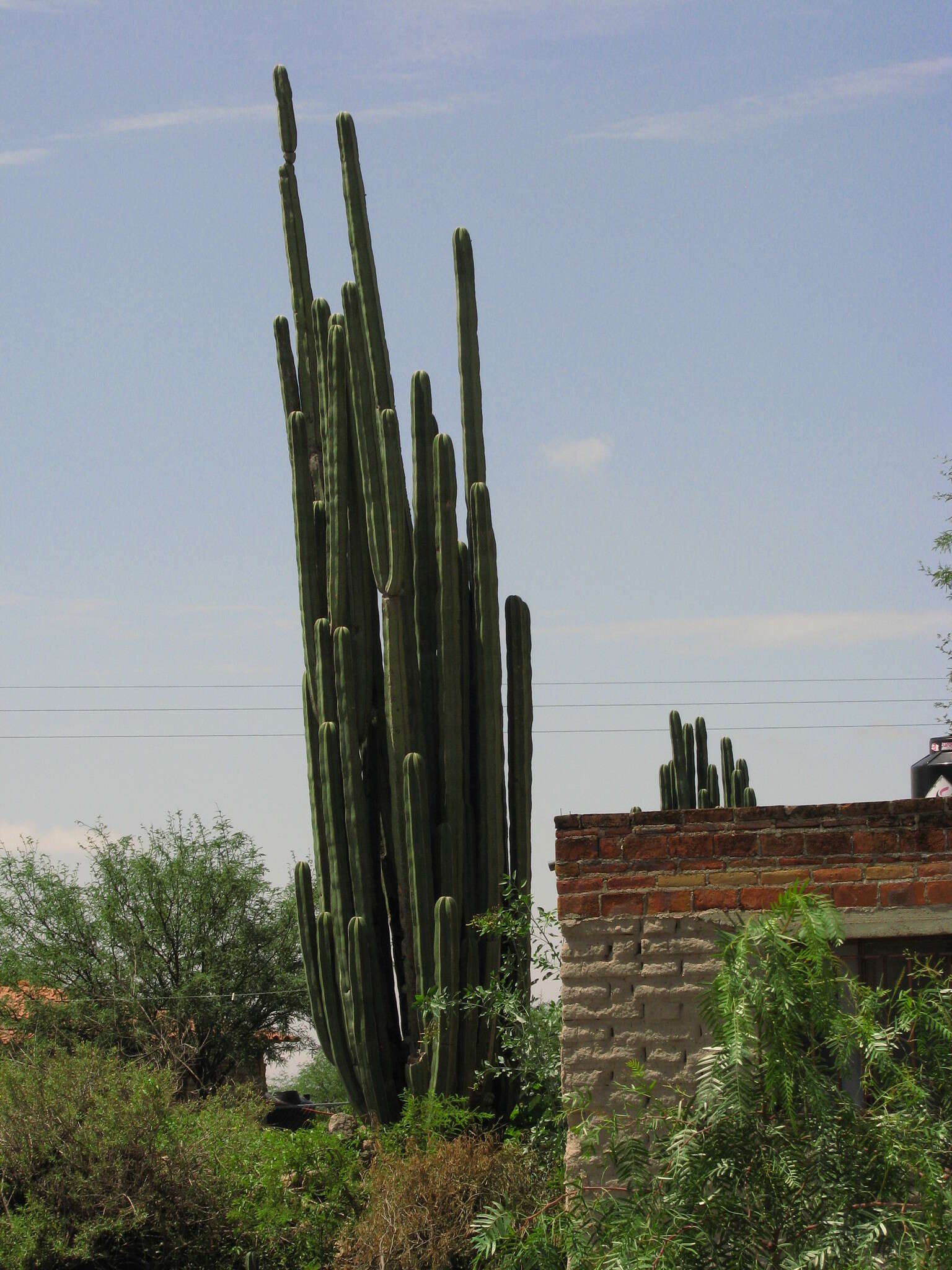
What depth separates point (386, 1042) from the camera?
11.0m

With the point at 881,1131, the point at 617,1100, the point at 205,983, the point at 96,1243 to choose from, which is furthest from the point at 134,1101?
the point at 205,983

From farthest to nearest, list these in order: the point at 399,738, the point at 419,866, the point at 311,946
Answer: the point at 311,946 → the point at 399,738 → the point at 419,866

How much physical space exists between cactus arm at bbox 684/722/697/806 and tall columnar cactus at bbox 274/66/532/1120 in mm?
5425

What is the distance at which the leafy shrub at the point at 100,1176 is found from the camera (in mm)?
8383

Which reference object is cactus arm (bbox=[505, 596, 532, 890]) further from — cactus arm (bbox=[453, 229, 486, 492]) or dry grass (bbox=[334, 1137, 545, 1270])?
dry grass (bbox=[334, 1137, 545, 1270])

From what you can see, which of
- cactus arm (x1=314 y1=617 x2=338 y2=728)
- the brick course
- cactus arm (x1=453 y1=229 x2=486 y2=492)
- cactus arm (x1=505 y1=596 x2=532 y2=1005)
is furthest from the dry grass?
cactus arm (x1=453 y1=229 x2=486 y2=492)

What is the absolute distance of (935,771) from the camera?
12.9 metres

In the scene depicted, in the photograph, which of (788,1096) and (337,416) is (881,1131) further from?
(337,416)

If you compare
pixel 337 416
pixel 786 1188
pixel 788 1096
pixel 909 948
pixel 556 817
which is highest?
pixel 337 416

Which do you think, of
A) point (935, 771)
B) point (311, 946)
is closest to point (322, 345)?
point (311, 946)

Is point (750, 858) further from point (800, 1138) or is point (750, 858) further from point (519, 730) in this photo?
point (519, 730)

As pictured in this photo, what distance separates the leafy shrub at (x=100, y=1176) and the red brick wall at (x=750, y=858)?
3.74m

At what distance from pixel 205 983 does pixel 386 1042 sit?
1207cm

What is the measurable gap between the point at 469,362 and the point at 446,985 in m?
5.29
